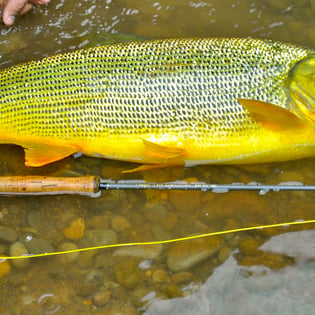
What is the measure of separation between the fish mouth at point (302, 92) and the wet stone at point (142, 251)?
4.83 feet

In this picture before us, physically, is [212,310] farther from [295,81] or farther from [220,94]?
[295,81]

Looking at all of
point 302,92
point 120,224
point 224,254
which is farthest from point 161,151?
point 302,92

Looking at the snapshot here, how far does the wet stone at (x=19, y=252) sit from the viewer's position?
3301mm

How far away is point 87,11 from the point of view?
4.44m

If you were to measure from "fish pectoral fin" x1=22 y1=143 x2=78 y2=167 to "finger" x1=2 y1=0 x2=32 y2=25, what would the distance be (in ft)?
4.93

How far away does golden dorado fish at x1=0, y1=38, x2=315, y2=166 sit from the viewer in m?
3.30

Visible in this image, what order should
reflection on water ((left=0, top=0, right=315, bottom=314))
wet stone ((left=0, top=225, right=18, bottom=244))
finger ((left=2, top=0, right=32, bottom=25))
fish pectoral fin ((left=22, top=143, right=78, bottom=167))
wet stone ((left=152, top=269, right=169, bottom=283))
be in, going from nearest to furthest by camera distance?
reflection on water ((left=0, top=0, right=315, bottom=314)), wet stone ((left=152, top=269, right=169, bottom=283)), wet stone ((left=0, top=225, right=18, bottom=244)), fish pectoral fin ((left=22, top=143, right=78, bottom=167)), finger ((left=2, top=0, right=32, bottom=25))

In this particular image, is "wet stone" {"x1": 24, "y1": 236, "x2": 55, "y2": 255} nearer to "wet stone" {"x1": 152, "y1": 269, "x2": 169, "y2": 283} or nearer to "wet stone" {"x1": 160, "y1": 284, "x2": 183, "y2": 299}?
"wet stone" {"x1": 152, "y1": 269, "x2": 169, "y2": 283}

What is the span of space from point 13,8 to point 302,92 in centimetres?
282

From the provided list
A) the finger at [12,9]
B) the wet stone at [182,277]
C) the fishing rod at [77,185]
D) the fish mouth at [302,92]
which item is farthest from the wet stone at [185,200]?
the finger at [12,9]

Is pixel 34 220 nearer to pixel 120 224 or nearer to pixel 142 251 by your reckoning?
pixel 120 224

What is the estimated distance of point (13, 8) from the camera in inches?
166

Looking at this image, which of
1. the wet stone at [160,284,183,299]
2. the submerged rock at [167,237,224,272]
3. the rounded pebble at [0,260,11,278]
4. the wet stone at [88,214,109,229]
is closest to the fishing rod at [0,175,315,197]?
the wet stone at [88,214,109,229]

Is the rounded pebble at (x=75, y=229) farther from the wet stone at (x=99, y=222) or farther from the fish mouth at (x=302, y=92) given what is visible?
the fish mouth at (x=302, y=92)
